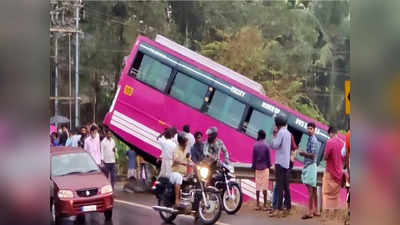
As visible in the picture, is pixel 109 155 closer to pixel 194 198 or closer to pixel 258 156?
pixel 194 198

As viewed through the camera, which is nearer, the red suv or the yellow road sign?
the red suv

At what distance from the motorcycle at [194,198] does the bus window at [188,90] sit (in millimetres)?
451

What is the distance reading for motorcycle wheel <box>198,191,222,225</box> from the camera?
2955 mm

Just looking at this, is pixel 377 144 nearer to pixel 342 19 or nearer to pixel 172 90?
pixel 342 19

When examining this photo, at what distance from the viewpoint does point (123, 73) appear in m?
2.97

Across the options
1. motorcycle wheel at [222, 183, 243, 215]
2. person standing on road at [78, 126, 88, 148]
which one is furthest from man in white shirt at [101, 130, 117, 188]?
motorcycle wheel at [222, 183, 243, 215]

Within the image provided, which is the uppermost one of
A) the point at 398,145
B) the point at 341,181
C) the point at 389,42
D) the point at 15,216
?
the point at 389,42

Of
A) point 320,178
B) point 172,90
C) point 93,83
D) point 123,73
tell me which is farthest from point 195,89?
point 320,178

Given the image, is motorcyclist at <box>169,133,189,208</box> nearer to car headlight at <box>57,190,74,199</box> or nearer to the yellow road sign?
car headlight at <box>57,190,74,199</box>

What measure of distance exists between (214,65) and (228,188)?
808 millimetres

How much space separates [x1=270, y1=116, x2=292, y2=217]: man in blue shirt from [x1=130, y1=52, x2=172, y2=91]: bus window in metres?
0.78

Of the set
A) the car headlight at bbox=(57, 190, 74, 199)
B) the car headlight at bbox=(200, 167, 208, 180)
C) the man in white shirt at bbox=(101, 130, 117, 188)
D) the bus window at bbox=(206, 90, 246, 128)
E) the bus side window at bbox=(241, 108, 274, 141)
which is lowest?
the car headlight at bbox=(57, 190, 74, 199)

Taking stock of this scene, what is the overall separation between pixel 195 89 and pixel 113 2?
31.3 inches

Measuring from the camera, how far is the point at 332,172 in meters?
3.00
